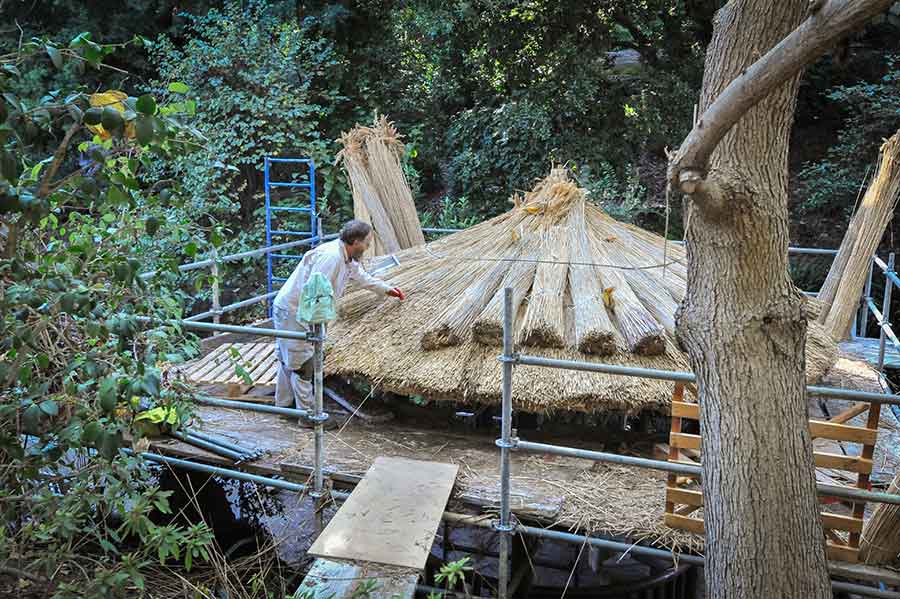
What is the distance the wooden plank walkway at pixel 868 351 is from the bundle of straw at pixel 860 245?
151 mm

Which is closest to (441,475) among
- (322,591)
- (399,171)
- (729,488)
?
(322,591)

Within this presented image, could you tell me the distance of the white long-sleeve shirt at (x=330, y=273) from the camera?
193 inches

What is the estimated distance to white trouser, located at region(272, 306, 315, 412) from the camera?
508 centimetres

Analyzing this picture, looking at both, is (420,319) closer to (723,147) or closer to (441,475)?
(441,475)

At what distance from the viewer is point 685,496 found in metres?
3.67

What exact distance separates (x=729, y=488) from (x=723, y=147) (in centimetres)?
121

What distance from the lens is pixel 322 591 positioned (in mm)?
3289

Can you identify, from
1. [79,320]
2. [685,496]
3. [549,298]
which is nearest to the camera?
[79,320]

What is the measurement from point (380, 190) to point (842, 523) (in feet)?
16.0

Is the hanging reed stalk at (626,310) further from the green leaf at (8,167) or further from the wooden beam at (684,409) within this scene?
the green leaf at (8,167)

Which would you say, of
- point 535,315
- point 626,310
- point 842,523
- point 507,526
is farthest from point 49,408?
point 626,310

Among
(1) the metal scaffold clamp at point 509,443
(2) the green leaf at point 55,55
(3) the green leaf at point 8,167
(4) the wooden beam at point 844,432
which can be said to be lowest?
(1) the metal scaffold clamp at point 509,443

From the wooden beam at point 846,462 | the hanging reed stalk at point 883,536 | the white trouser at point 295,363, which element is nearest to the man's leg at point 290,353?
the white trouser at point 295,363

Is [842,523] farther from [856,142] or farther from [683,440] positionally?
[856,142]
